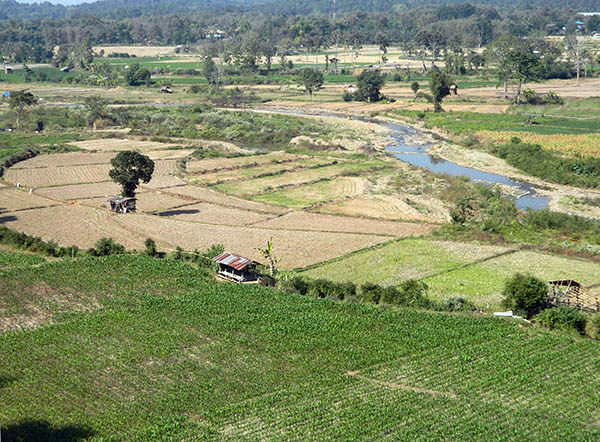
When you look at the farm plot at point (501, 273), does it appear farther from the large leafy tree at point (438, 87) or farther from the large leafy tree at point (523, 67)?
the large leafy tree at point (523, 67)

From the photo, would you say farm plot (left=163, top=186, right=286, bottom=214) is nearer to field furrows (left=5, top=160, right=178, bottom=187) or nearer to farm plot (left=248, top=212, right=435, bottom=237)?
farm plot (left=248, top=212, right=435, bottom=237)

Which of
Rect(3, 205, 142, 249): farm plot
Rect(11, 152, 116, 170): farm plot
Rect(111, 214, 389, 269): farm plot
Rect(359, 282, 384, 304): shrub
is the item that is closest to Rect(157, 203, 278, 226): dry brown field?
Rect(111, 214, 389, 269): farm plot

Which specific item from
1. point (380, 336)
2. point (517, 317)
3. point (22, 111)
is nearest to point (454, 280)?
point (517, 317)

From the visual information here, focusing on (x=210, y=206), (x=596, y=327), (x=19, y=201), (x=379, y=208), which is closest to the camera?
(x=596, y=327)

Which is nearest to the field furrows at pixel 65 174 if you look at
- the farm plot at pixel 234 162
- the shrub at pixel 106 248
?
the farm plot at pixel 234 162

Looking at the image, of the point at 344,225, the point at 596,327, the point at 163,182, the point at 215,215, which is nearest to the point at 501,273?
the point at 596,327

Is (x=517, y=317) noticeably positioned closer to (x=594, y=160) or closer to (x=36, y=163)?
(x=594, y=160)

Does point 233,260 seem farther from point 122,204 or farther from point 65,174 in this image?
point 65,174
